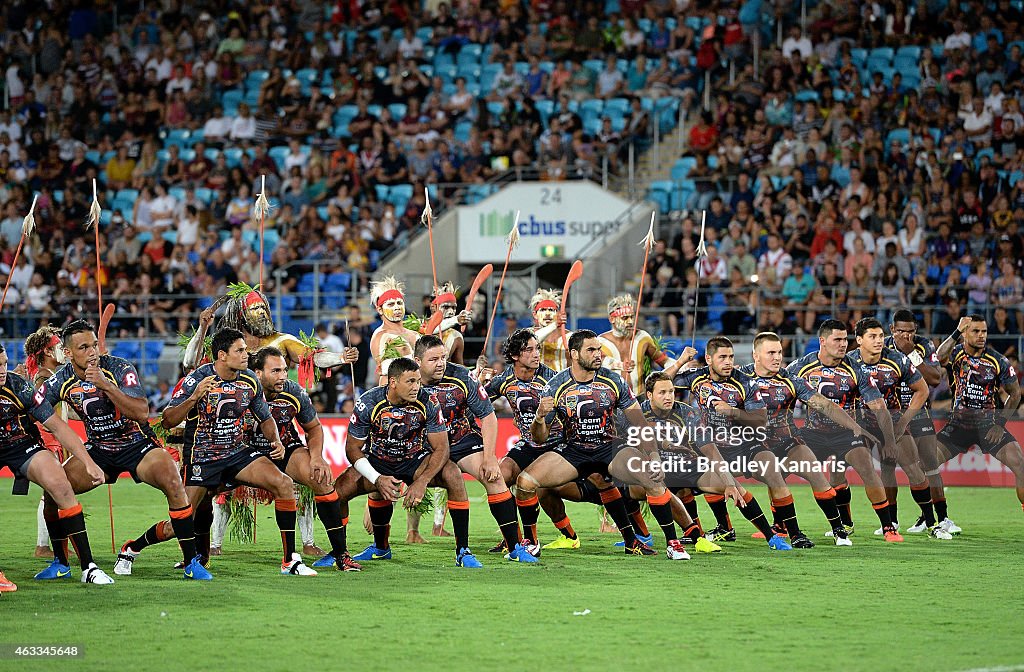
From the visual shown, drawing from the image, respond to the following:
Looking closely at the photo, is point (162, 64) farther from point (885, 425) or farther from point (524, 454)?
point (885, 425)

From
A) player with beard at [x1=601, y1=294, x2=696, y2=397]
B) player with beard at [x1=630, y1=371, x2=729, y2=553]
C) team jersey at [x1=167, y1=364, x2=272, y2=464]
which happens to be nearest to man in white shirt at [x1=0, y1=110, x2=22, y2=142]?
player with beard at [x1=601, y1=294, x2=696, y2=397]

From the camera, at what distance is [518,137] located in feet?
73.9

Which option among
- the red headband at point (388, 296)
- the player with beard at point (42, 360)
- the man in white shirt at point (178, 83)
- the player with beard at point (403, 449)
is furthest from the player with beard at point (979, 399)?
the man in white shirt at point (178, 83)

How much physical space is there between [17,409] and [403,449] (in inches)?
103

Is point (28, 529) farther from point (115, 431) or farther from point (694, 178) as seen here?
point (694, 178)

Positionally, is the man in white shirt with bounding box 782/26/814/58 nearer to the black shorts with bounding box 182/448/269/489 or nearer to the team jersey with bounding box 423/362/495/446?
the team jersey with bounding box 423/362/495/446

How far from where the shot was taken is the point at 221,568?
10.1 m

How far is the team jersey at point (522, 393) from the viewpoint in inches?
423

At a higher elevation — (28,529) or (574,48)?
(574,48)

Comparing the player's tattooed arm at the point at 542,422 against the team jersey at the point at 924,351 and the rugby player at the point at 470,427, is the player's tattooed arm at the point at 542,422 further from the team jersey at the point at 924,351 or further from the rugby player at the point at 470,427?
the team jersey at the point at 924,351

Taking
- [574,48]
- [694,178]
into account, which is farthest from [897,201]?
[574,48]

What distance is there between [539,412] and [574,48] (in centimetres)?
1538

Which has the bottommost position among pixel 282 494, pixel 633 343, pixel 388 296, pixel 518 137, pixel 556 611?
pixel 556 611

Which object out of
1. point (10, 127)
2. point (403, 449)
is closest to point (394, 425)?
point (403, 449)
